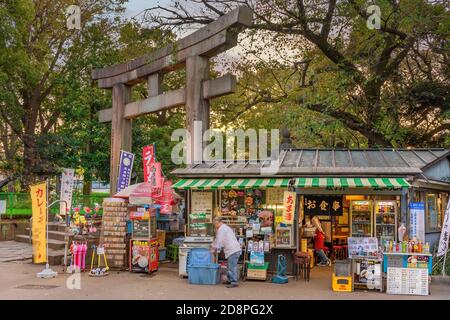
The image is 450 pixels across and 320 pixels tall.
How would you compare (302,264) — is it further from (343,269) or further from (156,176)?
(156,176)

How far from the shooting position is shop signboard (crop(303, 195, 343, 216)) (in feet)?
56.4

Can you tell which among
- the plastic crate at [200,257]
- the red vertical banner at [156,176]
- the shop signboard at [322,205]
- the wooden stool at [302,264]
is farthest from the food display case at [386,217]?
→ the red vertical banner at [156,176]

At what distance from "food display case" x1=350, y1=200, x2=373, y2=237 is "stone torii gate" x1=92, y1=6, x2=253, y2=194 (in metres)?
5.50

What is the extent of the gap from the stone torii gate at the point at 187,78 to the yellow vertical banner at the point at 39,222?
4.71 metres

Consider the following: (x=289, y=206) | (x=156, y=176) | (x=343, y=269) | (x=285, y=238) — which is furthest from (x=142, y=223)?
(x=343, y=269)

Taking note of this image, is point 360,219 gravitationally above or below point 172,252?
above

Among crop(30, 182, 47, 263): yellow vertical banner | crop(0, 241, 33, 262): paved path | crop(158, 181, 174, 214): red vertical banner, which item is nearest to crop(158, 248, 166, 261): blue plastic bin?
crop(158, 181, 174, 214): red vertical banner

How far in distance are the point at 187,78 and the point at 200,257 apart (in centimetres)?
605

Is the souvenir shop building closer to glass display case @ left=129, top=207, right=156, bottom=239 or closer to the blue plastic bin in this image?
glass display case @ left=129, top=207, right=156, bottom=239

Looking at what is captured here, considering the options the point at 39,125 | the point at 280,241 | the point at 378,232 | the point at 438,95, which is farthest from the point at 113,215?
the point at 39,125

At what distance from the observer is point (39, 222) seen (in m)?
14.2

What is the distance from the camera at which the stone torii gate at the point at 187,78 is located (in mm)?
15156

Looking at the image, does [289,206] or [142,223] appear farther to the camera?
[142,223]

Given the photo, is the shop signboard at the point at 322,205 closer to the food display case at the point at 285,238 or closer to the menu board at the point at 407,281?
the food display case at the point at 285,238
